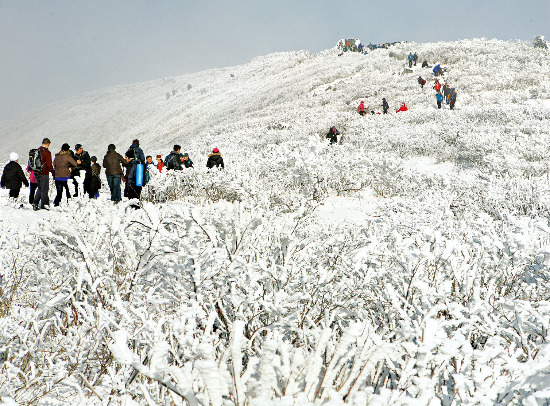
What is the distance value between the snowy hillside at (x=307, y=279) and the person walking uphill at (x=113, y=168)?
0.85 metres

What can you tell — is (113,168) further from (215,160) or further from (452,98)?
(452,98)

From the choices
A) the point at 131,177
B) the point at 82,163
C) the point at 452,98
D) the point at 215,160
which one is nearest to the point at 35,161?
the point at 82,163

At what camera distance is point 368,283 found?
2.87 m

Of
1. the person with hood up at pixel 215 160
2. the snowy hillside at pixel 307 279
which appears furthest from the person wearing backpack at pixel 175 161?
the person with hood up at pixel 215 160

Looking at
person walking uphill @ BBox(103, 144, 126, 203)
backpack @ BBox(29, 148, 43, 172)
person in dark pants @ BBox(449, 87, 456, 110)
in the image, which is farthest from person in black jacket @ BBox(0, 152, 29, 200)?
person in dark pants @ BBox(449, 87, 456, 110)

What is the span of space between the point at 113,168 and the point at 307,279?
26.4 ft

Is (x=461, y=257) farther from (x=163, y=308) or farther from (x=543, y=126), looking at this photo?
(x=543, y=126)

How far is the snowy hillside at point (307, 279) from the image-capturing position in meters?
1.46

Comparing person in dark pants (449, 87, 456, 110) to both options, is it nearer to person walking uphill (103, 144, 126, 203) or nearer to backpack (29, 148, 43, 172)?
person walking uphill (103, 144, 126, 203)

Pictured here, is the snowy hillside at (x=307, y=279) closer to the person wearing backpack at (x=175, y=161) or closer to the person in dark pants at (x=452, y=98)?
the person wearing backpack at (x=175, y=161)

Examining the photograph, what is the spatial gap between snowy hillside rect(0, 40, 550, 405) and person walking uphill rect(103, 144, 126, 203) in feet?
2.79

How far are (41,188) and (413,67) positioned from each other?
3543 centimetres

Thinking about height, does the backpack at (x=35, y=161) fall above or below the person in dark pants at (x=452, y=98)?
below

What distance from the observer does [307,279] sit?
257 cm
